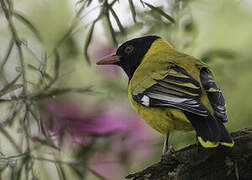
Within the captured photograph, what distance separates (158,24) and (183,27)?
0.15 meters

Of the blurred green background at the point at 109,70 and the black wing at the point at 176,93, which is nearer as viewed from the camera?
the black wing at the point at 176,93

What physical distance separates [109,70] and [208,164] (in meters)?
1.67

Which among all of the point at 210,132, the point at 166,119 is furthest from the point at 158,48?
the point at 210,132

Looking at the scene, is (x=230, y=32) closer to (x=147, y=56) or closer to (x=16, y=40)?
(x=147, y=56)

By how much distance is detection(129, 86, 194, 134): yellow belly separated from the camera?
7.62ft

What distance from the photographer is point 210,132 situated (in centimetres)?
209

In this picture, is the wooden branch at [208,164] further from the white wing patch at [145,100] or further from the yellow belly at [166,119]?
the white wing patch at [145,100]

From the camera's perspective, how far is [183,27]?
123 inches

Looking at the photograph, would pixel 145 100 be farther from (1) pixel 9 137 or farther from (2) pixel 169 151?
(1) pixel 9 137

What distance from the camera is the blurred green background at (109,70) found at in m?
2.60

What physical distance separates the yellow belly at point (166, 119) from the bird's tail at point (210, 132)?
0.23 feet

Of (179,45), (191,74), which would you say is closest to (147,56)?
(179,45)

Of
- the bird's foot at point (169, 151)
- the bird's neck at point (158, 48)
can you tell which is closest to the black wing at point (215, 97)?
the bird's foot at point (169, 151)

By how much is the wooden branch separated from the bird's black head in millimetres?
1168
